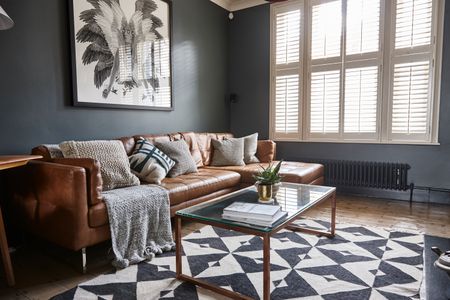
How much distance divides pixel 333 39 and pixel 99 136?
3.28m

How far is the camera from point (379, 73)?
3936 mm

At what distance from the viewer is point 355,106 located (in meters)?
4.11

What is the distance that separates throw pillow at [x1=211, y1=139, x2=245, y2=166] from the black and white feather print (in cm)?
109

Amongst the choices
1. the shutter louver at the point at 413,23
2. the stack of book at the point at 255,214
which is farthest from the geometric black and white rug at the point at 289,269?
the shutter louver at the point at 413,23

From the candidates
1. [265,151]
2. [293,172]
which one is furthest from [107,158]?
[265,151]

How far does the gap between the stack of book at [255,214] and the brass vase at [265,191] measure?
28 centimetres

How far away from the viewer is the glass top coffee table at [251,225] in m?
1.55

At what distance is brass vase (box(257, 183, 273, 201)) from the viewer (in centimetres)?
207

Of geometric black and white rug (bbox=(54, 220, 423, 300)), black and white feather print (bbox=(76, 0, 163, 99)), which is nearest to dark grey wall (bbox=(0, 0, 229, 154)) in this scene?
black and white feather print (bbox=(76, 0, 163, 99))

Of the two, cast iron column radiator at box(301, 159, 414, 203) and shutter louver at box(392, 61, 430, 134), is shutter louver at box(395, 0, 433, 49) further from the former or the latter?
cast iron column radiator at box(301, 159, 414, 203)

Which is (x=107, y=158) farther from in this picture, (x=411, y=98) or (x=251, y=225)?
(x=411, y=98)

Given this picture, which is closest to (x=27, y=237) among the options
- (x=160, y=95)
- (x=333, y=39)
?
(x=160, y=95)

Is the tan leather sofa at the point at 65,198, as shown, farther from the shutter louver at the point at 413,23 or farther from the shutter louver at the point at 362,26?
the shutter louver at the point at 413,23

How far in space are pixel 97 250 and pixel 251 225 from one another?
1.40 meters
